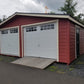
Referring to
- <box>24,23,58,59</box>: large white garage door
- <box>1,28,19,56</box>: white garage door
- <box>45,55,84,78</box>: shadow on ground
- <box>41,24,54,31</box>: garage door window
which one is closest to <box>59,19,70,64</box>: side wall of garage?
<box>24,23,58,59</box>: large white garage door

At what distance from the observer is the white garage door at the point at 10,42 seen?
7177mm

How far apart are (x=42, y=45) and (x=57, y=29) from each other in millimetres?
1668

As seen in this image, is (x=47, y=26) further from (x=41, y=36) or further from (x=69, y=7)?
(x=69, y=7)

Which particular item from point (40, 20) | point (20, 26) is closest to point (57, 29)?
point (40, 20)

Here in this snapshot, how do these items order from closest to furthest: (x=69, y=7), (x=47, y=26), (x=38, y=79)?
(x=38, y=79) < (x=47, y=26) < (x=69, y=7)

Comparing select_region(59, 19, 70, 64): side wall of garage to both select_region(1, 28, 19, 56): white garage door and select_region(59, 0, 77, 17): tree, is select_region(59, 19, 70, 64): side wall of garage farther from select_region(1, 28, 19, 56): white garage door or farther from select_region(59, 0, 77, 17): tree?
select_region(59, 0, 77, 17): tree

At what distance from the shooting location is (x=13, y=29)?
745 centimetres

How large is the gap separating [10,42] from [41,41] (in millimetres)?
3800

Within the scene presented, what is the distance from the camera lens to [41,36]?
225 inches

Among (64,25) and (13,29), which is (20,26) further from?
(64,25)

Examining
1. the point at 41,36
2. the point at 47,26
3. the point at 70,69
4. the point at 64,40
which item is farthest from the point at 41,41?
the point at 70,69

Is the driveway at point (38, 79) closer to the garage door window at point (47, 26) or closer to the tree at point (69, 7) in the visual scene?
the garage door window at point (47, 26)

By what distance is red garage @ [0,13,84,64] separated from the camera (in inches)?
184

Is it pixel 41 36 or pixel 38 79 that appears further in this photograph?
pixel 41 36
